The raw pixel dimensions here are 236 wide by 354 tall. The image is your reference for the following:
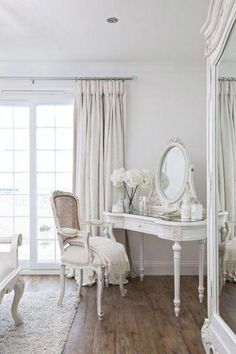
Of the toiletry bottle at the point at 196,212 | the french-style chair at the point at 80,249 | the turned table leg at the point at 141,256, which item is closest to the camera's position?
the french-style chair at the point at 80,249

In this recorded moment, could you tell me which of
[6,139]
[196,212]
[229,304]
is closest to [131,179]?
[196,212]

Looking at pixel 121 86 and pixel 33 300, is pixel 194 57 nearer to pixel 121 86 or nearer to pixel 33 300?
pixel 121 86

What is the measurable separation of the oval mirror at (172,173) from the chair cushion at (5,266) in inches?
75.9

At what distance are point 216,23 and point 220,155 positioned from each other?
0.65 m

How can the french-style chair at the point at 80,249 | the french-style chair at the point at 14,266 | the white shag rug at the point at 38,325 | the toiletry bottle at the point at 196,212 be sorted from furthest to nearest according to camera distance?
the toiletry bottle at the point at 196,212 → the french-style chair at the point at 80,249 → the french-style chair at the point at 14,266 → the white shag rug at the point at 38,325

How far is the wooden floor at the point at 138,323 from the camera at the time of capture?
263cm

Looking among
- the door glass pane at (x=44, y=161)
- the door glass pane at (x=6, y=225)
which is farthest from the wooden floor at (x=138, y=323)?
the door glass pane at (x=44, y=161)

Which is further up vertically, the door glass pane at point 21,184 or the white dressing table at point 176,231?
the door glass pane at point 21,184

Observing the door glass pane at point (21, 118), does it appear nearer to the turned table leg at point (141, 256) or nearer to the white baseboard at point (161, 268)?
the white baseboard at point (161, 268)

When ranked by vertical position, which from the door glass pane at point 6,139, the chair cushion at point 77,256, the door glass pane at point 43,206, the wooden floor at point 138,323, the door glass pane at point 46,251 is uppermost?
the door glass pane at point 6,139

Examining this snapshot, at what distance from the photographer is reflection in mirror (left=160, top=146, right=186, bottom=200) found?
396 centimetres

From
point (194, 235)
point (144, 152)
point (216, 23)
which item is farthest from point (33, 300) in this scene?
→ point (216, 23)

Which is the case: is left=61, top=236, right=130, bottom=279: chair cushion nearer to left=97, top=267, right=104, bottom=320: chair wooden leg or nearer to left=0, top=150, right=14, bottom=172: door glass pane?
left=97, top=267, right=104, bottom=320: chair wooden leg

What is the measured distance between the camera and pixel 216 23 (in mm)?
1691
